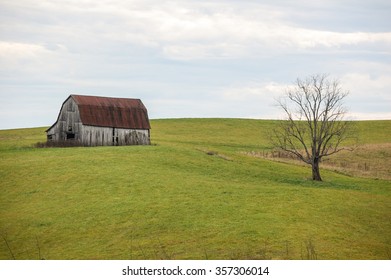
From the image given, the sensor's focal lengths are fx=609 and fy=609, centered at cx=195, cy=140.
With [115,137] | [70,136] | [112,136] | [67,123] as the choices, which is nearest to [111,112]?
[112,136]

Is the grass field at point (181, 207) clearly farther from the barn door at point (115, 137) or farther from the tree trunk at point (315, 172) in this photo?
the barn door at point (115, 137)

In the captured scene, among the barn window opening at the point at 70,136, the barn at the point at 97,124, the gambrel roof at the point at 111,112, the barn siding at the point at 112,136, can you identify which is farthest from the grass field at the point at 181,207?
the gambrel roof at the point at 111,112

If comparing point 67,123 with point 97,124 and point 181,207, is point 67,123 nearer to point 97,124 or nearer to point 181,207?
point 97,124

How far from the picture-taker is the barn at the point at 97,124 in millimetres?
71750

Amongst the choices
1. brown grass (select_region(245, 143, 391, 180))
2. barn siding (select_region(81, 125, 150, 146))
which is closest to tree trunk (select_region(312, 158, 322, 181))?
brown grass (select_region(245, 143, 391, 180))

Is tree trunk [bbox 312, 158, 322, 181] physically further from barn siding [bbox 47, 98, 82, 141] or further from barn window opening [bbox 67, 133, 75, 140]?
barn window opening [bbox 67, 133, 75, 140]

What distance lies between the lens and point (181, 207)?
36406 mm

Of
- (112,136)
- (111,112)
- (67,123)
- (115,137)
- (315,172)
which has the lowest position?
(315,172)

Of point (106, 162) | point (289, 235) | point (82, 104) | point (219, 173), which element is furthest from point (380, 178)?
point (82, 104)

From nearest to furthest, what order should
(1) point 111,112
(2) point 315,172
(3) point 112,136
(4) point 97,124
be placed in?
1. (2) point 315,172
2. (4) point 97,124
3. (3) point 112,136
4. (1) point 111,112

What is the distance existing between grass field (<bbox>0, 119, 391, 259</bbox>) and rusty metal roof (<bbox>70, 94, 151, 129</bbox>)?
32.9ft

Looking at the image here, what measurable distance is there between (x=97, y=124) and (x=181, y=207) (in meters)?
37.8

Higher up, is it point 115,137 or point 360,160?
point 115,137
